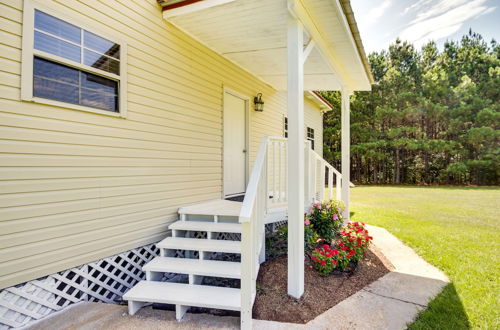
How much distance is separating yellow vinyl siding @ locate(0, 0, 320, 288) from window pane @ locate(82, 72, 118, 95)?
200mm

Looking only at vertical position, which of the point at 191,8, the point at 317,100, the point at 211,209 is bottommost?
the point at 211,209

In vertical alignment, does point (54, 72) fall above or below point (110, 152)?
above

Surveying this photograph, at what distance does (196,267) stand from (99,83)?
2.26 m

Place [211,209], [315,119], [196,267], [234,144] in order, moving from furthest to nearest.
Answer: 1. [315,119]
2. [234,144]
3. [211,209]
4. [196,267]

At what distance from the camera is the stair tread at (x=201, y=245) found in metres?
3.06

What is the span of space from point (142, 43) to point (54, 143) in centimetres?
166

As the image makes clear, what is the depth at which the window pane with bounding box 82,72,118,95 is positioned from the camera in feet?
9.30

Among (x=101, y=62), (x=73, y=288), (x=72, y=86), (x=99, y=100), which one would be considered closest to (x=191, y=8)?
(x=101, y=62)

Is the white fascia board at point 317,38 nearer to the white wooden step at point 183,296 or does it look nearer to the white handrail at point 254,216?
the white handrail at point 254,216

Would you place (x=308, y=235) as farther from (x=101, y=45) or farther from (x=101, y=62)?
(x=101, y=45)

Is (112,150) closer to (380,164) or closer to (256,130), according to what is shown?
(256,130)

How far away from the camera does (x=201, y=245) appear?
3.16 m

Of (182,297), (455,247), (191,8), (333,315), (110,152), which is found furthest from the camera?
(455,247)

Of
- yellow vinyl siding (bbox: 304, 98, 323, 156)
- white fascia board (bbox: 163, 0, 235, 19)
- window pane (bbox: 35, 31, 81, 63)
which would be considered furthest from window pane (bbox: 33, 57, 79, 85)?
yellow vinyl siding (bbox: 304, 98, 323, 156)
